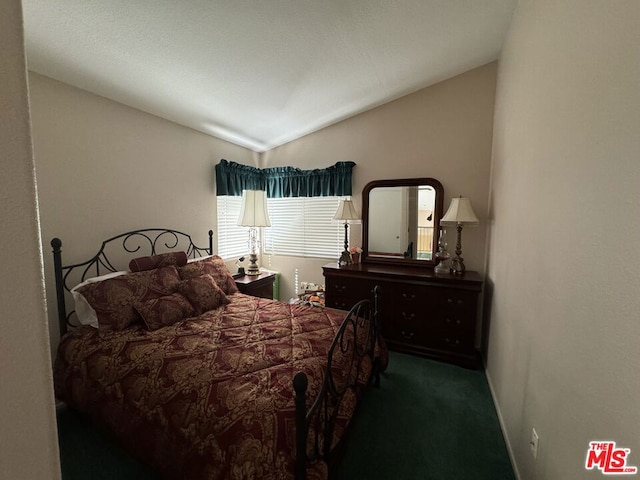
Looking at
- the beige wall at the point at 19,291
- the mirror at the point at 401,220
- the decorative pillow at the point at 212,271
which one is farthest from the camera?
the mirror at the point at 401,220

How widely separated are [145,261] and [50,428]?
2175 millimetres

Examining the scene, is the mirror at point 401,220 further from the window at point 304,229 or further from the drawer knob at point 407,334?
the drawer knob at point 407,334

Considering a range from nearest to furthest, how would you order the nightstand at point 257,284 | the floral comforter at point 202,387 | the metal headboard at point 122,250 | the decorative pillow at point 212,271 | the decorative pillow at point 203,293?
the floral comforter at point 202,387 < the metal headboard at point 122,250 < the decorative pillow at point 203,293 < the decorative pillow at point 212,271 < the nightstand at point 257,284

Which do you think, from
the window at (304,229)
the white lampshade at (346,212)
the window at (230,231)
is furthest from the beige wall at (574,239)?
the window at (230,231)

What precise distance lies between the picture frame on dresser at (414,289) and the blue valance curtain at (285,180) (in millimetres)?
398

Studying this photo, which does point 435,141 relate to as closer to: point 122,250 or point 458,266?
point 458,266

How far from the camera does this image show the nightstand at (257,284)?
329 cm

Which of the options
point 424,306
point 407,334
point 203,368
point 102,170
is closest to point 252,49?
point 102,170

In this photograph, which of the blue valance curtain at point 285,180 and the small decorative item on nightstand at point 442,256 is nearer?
the small decorative item on nightstand at point 442,256

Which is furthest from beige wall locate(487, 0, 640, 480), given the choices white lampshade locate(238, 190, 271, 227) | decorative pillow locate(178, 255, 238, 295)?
white lampshade locate(238, 190, 271, 227)

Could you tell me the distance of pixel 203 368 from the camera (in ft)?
4.91

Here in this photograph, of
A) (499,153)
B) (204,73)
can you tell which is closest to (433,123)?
(499,153)

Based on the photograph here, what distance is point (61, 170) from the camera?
7.07ft

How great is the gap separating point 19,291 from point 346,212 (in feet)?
9.81
